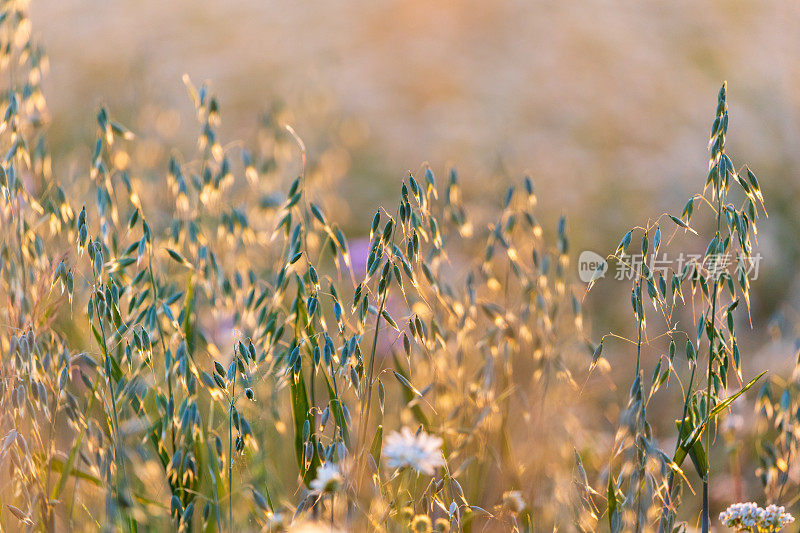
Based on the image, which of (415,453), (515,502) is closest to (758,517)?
(515,502)

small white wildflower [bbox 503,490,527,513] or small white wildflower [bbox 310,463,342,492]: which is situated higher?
small white wildflower [bbox 310,463,342,492]

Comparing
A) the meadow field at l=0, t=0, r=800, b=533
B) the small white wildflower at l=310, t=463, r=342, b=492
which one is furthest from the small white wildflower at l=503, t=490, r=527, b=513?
the small white wildflower at l=310, t=463, r=342, b=492

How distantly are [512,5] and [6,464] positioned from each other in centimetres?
403

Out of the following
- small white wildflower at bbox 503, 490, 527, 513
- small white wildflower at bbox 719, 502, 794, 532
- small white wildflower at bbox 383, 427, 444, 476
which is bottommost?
small white wildflower at bbox 503, 490, 527, 513

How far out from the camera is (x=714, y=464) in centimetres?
197

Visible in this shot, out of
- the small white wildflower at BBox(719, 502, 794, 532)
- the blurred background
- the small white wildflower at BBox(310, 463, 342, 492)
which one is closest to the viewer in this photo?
the small white wildflower at BBox(310, 463, 342, 492)

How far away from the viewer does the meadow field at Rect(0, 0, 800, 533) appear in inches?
39.4

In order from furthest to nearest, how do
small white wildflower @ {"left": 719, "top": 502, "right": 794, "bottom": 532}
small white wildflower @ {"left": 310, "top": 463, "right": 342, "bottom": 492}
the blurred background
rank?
the blurred background < small white wildflower @ {"left": 719, "top": 502, "right": 794, "bottom": 532} < small white wildflower @ {"left": 310, "top": 463, "right": 342, "bottom": 492}

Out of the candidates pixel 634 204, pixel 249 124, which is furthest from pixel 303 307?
pixel 249 124

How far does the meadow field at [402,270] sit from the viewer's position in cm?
100

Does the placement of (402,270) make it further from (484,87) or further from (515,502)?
(484,87)

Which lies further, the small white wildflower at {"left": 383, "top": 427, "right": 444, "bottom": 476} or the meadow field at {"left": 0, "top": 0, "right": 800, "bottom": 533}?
the meadow field at {"left": 0, "top": 0, "right": 800, "bottom": 533}

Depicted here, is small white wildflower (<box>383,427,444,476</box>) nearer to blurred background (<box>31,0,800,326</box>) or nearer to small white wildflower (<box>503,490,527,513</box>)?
small white wildflower (<box>503,490,527,513</box>)

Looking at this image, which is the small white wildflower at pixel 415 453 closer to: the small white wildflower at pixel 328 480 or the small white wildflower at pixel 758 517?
the small white wildflower at pixel 328 480
